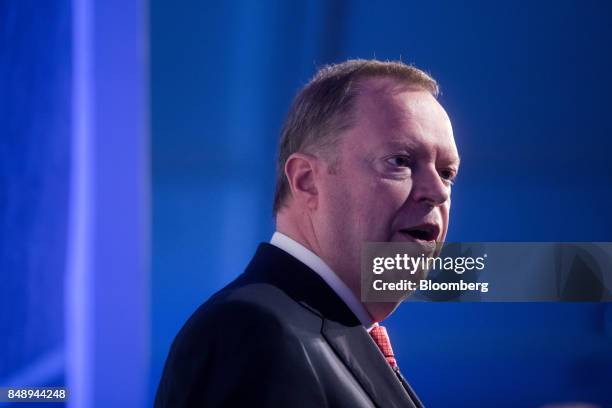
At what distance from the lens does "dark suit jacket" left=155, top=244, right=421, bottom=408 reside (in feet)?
2.06

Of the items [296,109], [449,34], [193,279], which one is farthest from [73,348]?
[449,34]

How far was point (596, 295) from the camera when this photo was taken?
1166mm

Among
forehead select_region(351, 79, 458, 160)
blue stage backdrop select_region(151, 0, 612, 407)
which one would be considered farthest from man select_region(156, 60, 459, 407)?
blue stage backdrop select_region(151, 0, 612, 407)

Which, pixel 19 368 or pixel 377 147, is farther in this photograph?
pixel 19 368

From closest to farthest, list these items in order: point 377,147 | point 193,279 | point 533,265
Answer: point 377,147, point 533,265, point 193,279

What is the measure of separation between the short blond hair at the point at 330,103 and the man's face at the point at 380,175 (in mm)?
13

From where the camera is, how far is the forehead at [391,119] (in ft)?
2.75

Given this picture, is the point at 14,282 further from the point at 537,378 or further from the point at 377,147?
the point at 537,378

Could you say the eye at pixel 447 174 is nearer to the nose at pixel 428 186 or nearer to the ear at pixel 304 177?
the nose at pixel 428 186

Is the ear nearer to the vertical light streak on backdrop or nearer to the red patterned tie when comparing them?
the red patterned tie

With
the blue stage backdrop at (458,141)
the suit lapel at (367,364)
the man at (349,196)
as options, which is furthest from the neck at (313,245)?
the blue stage backdrop at (458,141)

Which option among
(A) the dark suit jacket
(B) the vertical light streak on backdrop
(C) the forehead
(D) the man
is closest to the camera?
(A) the dark suit jacket

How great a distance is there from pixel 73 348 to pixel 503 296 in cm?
76

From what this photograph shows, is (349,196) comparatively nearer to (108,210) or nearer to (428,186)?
(428,186)
